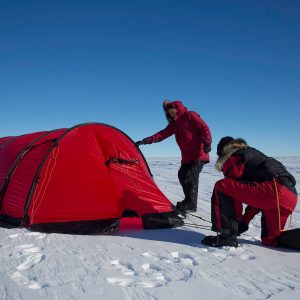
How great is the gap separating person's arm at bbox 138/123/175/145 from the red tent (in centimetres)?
103

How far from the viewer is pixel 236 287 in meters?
2.86

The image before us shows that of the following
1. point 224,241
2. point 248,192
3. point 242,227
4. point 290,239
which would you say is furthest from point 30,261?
point 290,239

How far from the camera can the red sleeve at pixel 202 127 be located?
5.75m

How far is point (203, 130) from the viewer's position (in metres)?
5.77

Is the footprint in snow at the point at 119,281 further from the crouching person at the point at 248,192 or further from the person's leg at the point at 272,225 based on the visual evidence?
the person's leg at the point at 272,225

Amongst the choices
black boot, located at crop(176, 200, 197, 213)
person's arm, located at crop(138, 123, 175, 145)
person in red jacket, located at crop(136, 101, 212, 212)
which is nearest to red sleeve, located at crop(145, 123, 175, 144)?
person's arm, located at crop(138, 123, 175, 145)

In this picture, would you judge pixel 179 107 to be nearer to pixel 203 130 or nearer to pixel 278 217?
pixel 203 130

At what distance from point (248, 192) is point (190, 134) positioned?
88.4 inches

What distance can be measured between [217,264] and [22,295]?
173 centimetres

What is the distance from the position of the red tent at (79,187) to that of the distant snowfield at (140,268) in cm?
31

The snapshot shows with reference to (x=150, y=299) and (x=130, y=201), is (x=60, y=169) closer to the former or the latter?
(x=130, y=201)

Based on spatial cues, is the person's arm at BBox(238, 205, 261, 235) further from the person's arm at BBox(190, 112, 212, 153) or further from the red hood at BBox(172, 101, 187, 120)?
the red hood at BBox(172, 101, 187, 120)

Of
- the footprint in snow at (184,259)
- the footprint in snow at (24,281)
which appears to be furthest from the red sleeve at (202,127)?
the footprint in snow at (24,281)

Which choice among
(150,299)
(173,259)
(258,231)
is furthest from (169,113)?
(150,299)
